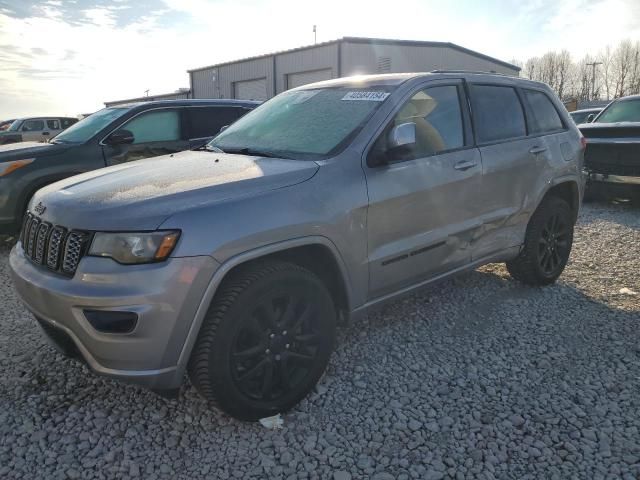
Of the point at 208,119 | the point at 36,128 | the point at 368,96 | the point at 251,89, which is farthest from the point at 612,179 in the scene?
the point at 251,89

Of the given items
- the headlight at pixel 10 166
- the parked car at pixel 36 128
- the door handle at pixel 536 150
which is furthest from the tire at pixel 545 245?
the parked car at pixel 36 128

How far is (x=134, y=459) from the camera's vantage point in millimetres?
2379

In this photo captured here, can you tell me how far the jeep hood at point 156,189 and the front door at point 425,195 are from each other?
0.52 m

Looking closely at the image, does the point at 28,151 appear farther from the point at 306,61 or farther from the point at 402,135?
the point at 306,61

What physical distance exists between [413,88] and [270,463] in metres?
2.41

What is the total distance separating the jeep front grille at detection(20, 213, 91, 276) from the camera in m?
2.33

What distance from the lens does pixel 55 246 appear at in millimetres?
2457

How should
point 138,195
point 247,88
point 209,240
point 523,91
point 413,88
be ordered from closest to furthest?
point 209,240 < point 138,195 < point 413,88 < point 523,91 < point 247,88

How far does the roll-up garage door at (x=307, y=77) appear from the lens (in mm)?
23891

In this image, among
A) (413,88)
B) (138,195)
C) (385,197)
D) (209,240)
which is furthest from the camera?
(413,88)

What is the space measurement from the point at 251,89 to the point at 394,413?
27.6 meters

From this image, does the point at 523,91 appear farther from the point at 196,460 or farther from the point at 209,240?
the point at 196,460

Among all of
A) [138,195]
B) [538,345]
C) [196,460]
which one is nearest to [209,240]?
[138,195]

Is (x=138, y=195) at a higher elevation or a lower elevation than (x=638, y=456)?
higher
